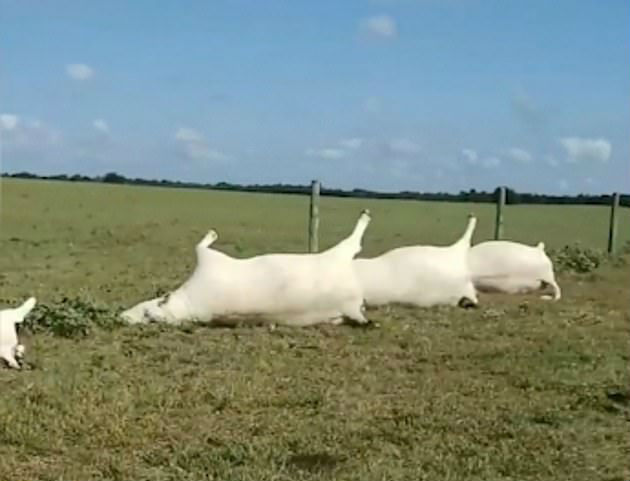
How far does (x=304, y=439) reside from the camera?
17.0ft

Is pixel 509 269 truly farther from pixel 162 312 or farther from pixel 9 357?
pixel 9 357

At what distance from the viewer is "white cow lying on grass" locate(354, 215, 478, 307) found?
998 cm

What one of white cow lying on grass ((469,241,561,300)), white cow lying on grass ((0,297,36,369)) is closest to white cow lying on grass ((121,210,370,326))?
white cow lying on grass ((0,297,36,369))

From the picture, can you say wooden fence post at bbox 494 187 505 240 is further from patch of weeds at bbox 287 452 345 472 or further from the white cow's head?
patch of weeds at bbox 287 452 345 472

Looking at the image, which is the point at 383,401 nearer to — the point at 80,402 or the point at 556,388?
the point at 556,388

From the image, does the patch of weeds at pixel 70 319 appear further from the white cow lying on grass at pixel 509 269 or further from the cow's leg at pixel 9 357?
the white cow lying on grass at pixel 509 269

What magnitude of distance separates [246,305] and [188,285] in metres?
0.55

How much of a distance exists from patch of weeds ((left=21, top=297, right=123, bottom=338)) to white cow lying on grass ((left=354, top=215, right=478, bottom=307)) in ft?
7.81

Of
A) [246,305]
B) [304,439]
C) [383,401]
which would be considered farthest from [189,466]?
[246,305]

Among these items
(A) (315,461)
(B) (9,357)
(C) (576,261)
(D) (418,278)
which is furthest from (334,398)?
(C) (576,261)

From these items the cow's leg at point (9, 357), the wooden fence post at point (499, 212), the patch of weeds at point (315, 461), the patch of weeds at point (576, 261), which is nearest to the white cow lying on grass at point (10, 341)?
the cow's leg at point (9, 357)

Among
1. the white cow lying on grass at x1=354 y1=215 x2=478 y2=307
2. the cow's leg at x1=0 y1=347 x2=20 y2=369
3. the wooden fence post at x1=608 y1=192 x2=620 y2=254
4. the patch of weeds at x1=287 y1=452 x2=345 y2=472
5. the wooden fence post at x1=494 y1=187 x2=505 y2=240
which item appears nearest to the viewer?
the patch of weeds at x1=287 y1=452 x2=345 y2=472

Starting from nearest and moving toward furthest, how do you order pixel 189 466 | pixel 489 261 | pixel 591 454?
pixel 189 466, pixel 591 454, pixel 489 261

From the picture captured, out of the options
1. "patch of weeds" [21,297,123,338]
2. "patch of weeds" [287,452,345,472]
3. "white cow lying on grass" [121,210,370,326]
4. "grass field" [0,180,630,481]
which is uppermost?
"white cow lying on grass" [121,210,370,326]
